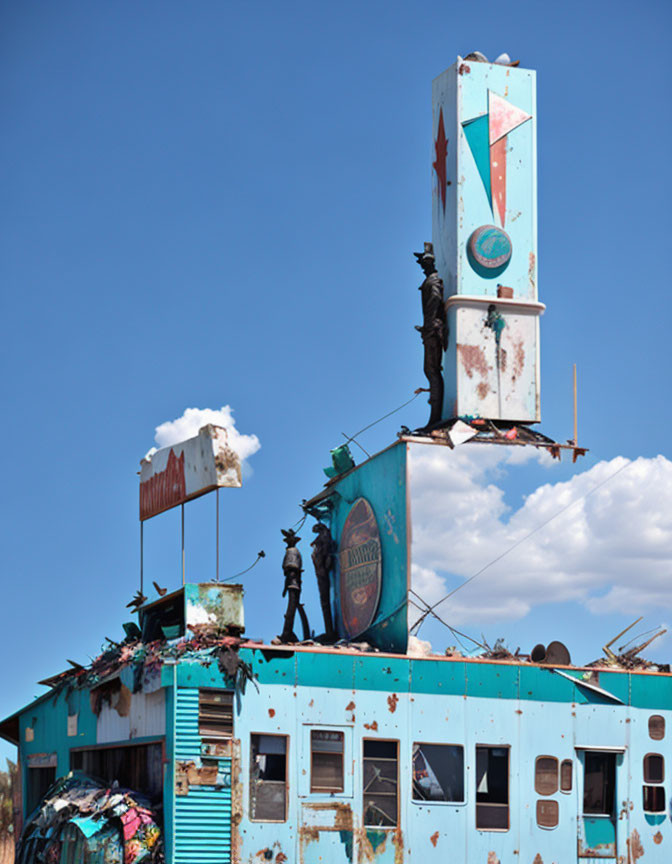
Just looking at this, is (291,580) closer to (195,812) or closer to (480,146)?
(195,812)

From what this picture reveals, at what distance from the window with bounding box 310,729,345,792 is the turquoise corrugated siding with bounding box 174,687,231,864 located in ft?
6.06

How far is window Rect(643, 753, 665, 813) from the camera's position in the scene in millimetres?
28656

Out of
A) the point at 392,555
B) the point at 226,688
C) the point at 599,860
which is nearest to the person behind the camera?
the point at 226,688

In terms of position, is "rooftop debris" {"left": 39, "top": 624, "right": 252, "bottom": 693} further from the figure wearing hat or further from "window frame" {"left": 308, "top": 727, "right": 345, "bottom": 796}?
the figure wearing hat

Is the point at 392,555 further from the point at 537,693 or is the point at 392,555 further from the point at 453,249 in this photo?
the point at 453,249

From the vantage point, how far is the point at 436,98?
1316 inches

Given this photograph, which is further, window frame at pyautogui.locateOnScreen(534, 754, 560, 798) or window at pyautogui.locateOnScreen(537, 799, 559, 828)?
window frame at pyautogui.locateOnScreen(534, 754, 560, 798)

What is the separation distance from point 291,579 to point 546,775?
846 centimetres

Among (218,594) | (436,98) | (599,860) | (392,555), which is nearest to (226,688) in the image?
(218,594)

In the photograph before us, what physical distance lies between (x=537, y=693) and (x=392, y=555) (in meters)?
4.45

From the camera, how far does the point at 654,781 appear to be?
28.8 metres

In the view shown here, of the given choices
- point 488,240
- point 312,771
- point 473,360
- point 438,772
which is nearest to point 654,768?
point 438,772

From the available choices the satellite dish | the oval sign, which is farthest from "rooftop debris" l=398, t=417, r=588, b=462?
the satellite dish

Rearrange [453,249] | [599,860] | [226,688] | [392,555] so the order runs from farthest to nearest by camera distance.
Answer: [453,249] → [392,555] → [599,860] → [226,688]
